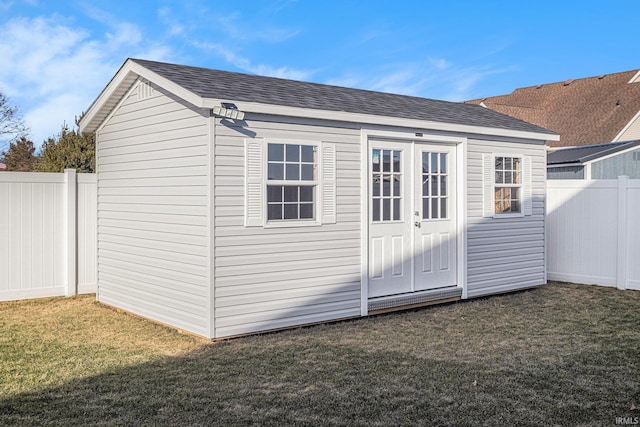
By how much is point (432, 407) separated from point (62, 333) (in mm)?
4569

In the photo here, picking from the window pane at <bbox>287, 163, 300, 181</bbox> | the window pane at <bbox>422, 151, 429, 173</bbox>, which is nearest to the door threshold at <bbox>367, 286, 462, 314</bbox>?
the window pane at <bbox>422, 151, 429, 173</bbox>

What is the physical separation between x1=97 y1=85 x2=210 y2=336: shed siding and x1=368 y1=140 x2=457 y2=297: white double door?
7.74ft

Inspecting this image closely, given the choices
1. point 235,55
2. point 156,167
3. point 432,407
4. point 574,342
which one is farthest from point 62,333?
point 235,55

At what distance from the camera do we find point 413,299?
822 cm

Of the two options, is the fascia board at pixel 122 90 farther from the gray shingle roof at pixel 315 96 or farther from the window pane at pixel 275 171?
the window pane at pixel 275 171

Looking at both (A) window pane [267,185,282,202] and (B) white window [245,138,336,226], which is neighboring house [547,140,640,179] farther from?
(A) window pane [267,185,282,202]

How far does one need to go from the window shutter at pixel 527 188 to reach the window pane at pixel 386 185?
9.72 ft

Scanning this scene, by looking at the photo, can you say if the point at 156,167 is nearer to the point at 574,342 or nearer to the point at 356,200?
the point at 356,200

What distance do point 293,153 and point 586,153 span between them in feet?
40.5

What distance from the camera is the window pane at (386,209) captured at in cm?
807

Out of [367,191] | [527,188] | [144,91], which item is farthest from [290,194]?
[527,188]

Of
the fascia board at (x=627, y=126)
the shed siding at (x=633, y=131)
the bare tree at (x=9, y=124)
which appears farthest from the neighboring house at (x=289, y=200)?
the bare tree at (x=9, y=124)

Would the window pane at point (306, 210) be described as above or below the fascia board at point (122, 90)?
below

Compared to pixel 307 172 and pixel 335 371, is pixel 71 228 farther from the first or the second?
pixel 335 371
